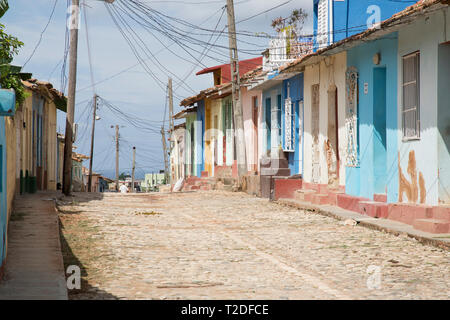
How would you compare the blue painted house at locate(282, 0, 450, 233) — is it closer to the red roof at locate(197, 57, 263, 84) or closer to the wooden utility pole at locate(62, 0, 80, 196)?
the wooden utility pole at locate(62, 0, 80, 196)

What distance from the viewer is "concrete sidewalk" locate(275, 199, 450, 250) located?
9849mm

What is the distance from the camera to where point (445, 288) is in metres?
7.02

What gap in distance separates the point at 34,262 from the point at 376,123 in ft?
28.4

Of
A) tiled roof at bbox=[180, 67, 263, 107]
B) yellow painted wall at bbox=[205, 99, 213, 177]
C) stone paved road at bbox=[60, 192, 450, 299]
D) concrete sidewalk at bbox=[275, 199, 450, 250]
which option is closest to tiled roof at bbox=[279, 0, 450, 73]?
concrete sidewalk at bbox=[275, 199, 450, 250]

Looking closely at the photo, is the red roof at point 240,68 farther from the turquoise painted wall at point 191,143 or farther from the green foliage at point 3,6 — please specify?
the green foliage at point 3,6

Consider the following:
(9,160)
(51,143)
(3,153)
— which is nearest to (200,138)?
(51,143)

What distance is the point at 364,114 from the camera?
48.5 feet

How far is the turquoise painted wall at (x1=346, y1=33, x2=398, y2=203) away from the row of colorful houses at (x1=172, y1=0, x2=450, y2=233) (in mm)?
21

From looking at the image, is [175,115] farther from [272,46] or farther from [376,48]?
[376,48]

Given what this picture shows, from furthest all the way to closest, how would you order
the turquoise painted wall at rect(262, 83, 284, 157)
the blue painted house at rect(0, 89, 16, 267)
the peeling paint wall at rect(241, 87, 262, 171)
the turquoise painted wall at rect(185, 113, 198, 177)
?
the turquoise painted wall at rect(185, 113, 198, 177) → the peeling paint wall at rect(241, 87, 262, 171) → the turquoise painted wall at rect(262, 83, 284, 157) → the blue painted house at rect(0, 89, 16, 267)

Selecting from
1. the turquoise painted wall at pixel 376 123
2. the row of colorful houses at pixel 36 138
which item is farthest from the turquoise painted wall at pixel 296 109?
the row of colorful houses at pixel 36 138

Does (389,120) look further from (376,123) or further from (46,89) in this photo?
(46,89)

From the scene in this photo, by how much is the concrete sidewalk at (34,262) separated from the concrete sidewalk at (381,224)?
5.13m

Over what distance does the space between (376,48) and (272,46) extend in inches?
320
